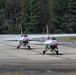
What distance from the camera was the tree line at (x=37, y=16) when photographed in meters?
89.2

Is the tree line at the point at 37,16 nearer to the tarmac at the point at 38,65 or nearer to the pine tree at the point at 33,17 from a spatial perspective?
the pine tree at the point at 33,17

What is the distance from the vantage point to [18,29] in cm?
8794

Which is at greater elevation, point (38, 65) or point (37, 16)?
point (37, 16)

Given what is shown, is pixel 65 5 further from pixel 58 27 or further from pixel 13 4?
pixel 13 4

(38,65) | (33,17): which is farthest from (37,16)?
(38,65)

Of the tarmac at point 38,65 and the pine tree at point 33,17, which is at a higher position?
the pine tree at point 33,17

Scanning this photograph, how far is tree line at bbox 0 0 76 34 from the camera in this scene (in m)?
89.2

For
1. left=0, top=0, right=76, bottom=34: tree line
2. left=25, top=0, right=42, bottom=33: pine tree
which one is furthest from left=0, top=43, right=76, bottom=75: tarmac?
left=25, top=0, right=42, bottom=33: pine tree

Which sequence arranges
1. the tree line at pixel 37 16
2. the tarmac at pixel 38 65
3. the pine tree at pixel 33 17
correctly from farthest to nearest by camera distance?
1. the tree line at pixel 37 16
2. the pine tree at pixel 33 17
3. the tarmac at pixel 38 65

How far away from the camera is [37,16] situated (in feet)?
297

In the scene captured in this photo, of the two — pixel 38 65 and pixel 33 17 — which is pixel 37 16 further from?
pixel 38 65

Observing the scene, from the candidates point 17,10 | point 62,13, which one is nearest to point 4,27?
point 17,10

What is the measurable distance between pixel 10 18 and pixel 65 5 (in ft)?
46.8

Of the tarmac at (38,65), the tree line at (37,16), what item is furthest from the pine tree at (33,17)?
the tarmac at (38,65)
